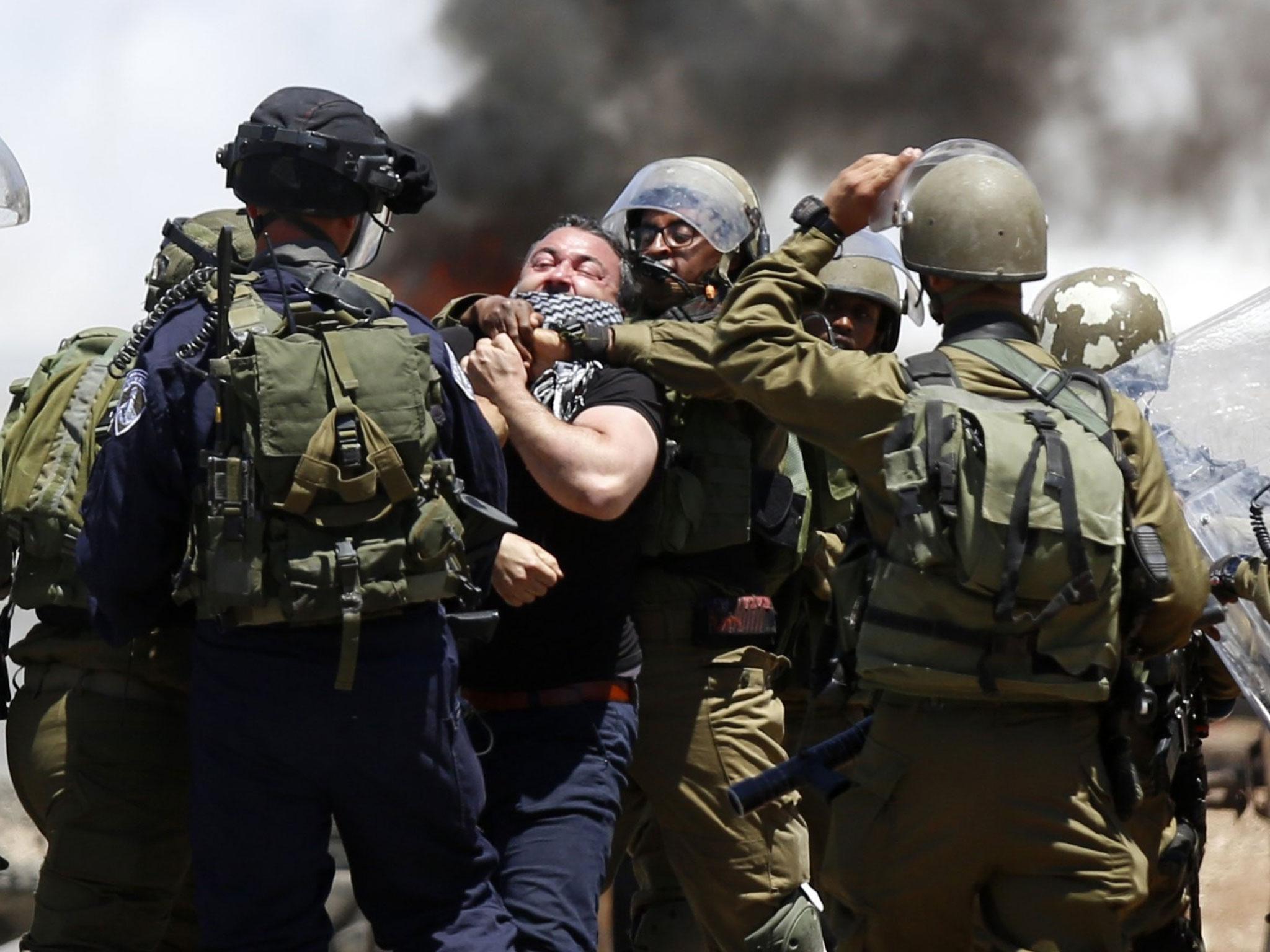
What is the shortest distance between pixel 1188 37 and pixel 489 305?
338 inches

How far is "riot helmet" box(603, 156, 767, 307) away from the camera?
177 inches

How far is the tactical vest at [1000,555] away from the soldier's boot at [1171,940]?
1.00 m

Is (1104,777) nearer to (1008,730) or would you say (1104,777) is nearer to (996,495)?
(1008,730)

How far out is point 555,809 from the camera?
365 centimetres

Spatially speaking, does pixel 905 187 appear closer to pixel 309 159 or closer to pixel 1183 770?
pixel 309 159

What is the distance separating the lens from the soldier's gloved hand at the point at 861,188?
3732 millimetres

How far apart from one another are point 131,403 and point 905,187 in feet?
5.26

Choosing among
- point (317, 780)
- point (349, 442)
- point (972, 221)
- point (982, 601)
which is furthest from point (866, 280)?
point (317, 780)

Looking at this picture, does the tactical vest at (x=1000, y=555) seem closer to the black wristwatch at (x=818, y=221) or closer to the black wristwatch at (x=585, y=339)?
the black wristwatch at (x=818, y=221)

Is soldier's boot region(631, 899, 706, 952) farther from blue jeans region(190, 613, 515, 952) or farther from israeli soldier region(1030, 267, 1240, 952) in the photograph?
blue jeans region(190, 613, 515, 952)

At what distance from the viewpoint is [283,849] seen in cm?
319

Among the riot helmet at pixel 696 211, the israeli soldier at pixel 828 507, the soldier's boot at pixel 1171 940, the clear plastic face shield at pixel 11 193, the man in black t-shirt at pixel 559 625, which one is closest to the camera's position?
the man in black t-shirt at pixel 559 625

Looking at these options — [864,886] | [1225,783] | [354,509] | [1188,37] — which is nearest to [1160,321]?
[1225,783]

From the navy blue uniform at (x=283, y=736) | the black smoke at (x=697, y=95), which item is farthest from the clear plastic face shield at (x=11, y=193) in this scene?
the black smoke at (x=697, y=95)
